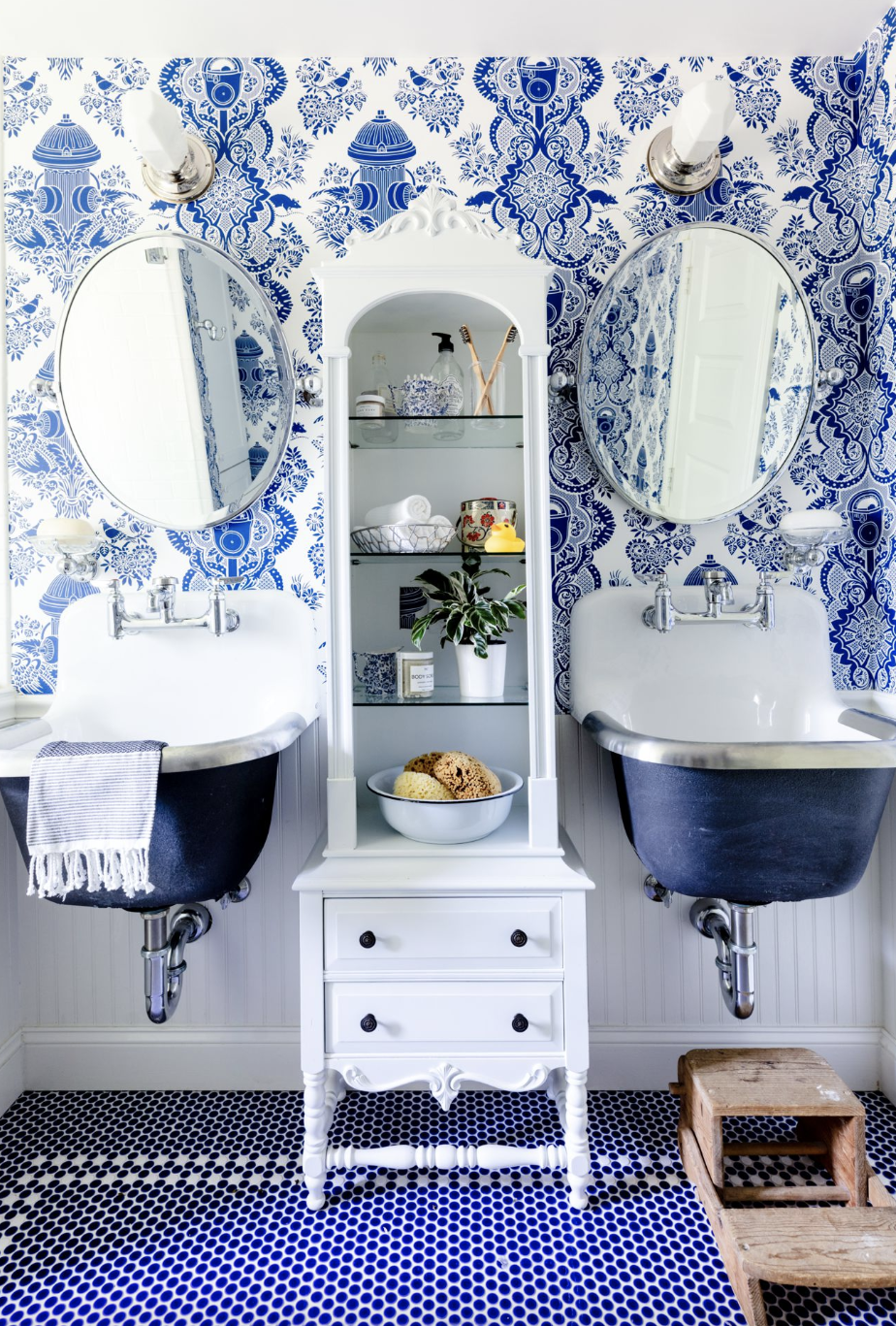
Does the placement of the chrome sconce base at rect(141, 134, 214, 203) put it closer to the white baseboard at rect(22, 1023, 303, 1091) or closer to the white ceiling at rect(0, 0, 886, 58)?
the white ceiling at rect(0, 0, 886, 58)

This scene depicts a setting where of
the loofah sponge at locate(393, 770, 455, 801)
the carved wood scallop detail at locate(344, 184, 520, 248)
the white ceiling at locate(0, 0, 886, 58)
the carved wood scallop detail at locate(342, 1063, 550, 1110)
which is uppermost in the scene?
the white ceiling at locate(0, 0, 886, 58)

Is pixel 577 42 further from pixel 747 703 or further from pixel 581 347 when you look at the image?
pixel 747 703

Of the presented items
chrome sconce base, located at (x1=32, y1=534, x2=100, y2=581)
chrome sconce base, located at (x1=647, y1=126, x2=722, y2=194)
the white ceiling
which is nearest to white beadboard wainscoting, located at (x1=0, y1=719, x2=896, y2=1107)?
chrome sconce base, located at (x1=32, y1=534, x2=100, y2=581)

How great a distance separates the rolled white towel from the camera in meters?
1.49

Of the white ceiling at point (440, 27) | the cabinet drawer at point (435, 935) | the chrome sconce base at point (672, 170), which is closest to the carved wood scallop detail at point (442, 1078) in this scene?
the cabinet drawer at point (435, 935)

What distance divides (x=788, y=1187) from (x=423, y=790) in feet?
3.37

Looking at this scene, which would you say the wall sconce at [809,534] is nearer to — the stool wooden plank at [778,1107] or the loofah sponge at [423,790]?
the loofah sponge at [423,790]

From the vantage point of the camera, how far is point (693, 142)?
5.17 feet

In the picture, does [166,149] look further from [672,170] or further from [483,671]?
[483,671]

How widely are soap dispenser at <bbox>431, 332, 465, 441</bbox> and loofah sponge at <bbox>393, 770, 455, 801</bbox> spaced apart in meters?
0.77

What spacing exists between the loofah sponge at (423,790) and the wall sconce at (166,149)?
1.49 meters

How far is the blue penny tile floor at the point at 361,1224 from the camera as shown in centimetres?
118

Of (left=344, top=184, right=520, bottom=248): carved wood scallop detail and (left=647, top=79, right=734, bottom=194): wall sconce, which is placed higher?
(left=647, top=79, right=734, bottom=194): wall sconce

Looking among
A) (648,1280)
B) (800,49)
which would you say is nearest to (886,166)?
(800,49)
